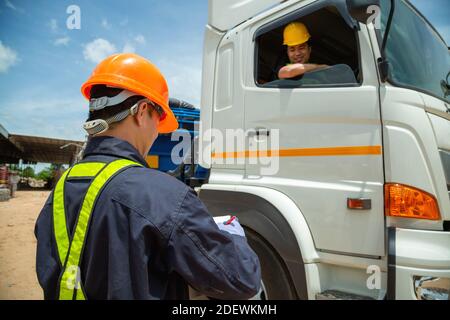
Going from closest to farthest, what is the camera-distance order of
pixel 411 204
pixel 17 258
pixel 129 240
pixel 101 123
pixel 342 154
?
pixel 129 240, pixel 101 123, pixel 411 204, pixel 342 154, pixel 17 258

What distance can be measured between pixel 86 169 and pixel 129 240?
0.33 metres

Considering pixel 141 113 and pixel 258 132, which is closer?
pixel 141 113

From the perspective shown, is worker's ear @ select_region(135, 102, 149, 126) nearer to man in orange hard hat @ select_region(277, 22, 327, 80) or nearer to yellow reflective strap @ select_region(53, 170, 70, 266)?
yellow reflective strap @ select_region(53, 170, 70, 266)

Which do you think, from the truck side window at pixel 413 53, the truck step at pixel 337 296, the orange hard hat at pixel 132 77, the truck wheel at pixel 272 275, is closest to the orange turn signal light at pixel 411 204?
the truck step at pixel 337 296

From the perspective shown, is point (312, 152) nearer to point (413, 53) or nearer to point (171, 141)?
point (413, 53)

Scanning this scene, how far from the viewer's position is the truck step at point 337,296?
1.87m

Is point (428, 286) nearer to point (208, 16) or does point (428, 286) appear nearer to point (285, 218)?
point (285, 218)

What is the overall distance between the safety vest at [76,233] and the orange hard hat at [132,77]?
340 millimetres

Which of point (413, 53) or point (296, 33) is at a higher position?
point (296, 33)

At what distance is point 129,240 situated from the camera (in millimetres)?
967

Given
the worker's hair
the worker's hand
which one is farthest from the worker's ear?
the worker's hand

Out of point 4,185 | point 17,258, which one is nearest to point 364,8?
point 17,258

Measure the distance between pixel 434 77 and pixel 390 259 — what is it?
4.84ft
